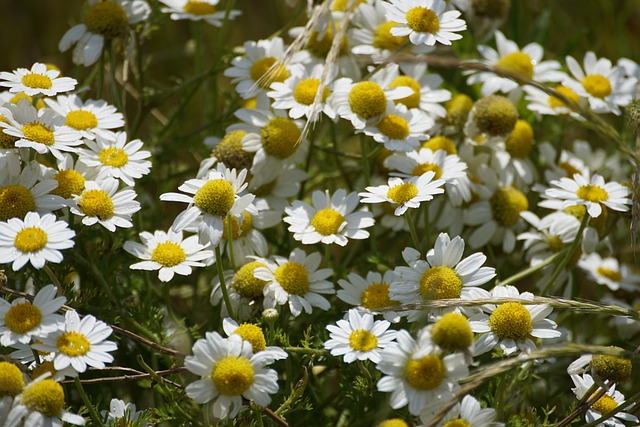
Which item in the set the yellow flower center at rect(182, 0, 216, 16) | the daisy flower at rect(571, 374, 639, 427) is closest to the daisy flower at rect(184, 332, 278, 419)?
the daisy flower at rect(571, 374, 639, 427)

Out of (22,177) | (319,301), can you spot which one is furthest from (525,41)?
(22,177)

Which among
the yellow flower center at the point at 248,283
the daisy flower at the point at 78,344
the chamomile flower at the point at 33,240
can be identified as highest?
the chamomile flower at the point at 33,240

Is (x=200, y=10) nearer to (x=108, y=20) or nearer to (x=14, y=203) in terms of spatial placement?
(x=108, y=20)

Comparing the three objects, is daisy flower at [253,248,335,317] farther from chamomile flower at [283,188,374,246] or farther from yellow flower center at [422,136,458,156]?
yellow flower center at [422,136,458,156]

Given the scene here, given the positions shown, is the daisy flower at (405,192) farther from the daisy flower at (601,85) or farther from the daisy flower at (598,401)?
the daisy flower at (601,85)

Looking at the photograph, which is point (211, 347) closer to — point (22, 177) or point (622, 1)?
point (22, 177)

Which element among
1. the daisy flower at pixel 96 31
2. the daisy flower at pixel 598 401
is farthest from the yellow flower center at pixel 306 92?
the daisy flower at pixel 598 401

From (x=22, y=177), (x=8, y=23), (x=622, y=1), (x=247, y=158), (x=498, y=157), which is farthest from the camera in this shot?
(x=8, y=23)
